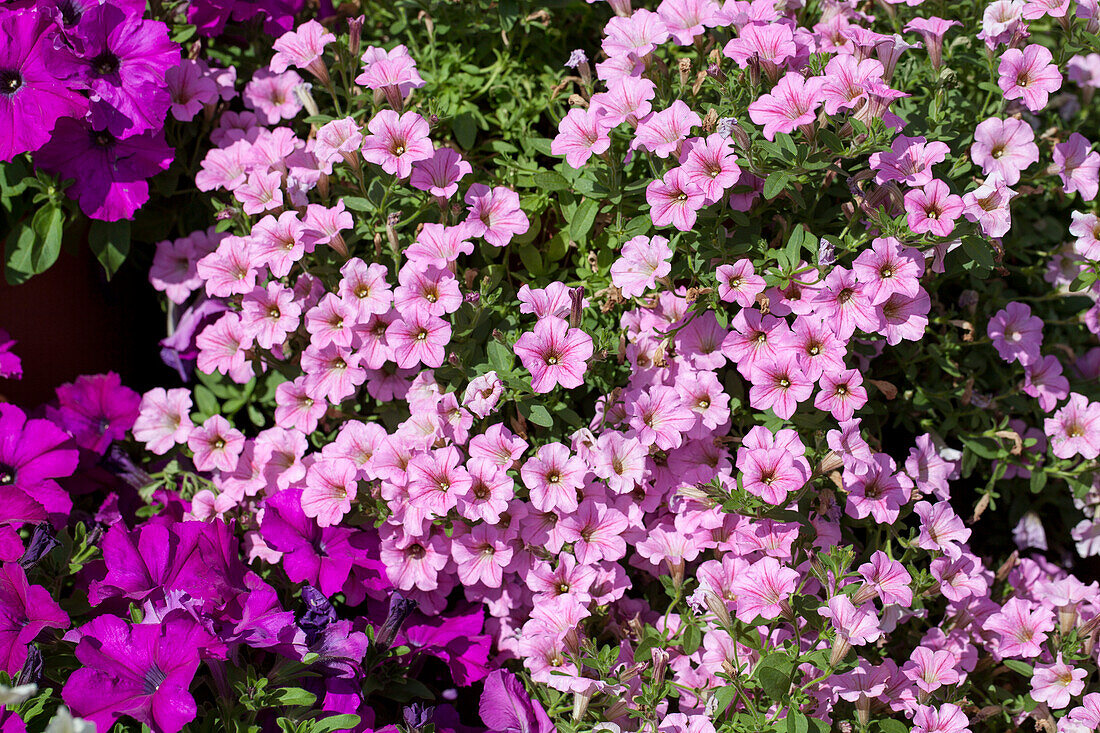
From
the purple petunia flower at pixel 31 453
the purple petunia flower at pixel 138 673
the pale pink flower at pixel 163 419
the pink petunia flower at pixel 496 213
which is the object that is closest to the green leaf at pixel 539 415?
the pink petunia flower at pixel 496 213

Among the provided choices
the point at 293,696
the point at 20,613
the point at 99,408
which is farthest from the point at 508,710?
the point at 99,408

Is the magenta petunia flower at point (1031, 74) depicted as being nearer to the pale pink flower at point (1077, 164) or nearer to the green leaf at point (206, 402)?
the pale pink flower at point (1077, 164)

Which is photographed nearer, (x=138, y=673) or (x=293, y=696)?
(x=138, y=673)

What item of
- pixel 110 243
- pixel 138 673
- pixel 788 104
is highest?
pixel 788 104

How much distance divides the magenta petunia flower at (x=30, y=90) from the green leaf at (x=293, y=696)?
43.8 inches

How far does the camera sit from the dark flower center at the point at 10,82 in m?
1.78

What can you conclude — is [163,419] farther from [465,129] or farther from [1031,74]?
[1031,74]

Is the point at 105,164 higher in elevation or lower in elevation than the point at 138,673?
higher

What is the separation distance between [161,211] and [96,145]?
0.25 m

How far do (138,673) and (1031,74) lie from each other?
186 centimetres

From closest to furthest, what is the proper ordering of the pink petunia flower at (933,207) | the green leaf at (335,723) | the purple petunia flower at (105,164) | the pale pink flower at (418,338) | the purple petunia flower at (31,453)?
the green leaf at (335,723) < the pink petunia flower at (933,207) < the pale pink flower at (418,338) < the purple petunia flower at (31,453) < the purple petunia flower at (105,164)

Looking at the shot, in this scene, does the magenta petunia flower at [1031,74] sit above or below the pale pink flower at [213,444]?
above

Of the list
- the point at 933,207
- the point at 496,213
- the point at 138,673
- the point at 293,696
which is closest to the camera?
the point at 138,673

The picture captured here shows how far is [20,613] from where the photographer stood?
4.72ft
